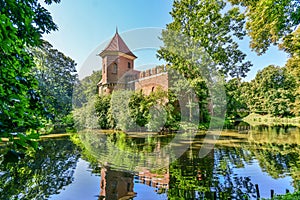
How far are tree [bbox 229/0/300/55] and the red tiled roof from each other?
1878cm

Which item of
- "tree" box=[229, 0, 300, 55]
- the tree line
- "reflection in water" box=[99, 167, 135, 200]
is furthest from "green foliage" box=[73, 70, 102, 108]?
"tree" box=[229, 0, 300, 55]

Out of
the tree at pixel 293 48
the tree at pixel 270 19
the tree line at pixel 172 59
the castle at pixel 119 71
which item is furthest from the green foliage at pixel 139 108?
the tree at pixel 293 48

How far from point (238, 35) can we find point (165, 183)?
1698 centimetres

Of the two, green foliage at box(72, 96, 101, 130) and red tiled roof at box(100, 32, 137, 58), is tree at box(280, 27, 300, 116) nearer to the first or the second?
green foliage at box(72, 96, 101, 130)

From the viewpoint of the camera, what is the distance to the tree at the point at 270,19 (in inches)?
235

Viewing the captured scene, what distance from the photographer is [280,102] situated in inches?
1423

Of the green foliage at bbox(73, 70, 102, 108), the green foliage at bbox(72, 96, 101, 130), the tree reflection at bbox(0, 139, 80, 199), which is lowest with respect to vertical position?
the tree reflection at bbox(0, 139, 80, 199)

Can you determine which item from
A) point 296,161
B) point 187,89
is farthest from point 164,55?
point 296,161

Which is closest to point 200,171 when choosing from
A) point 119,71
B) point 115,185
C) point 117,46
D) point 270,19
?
point 115,185

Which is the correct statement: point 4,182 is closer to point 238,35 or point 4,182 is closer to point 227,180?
point 227,180

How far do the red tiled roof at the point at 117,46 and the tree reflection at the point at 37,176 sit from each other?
18.7 meters

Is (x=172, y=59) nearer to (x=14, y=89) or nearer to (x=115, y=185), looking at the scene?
(x=115, y=185)

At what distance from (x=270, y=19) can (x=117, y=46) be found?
22259mm

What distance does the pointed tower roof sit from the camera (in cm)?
2612
